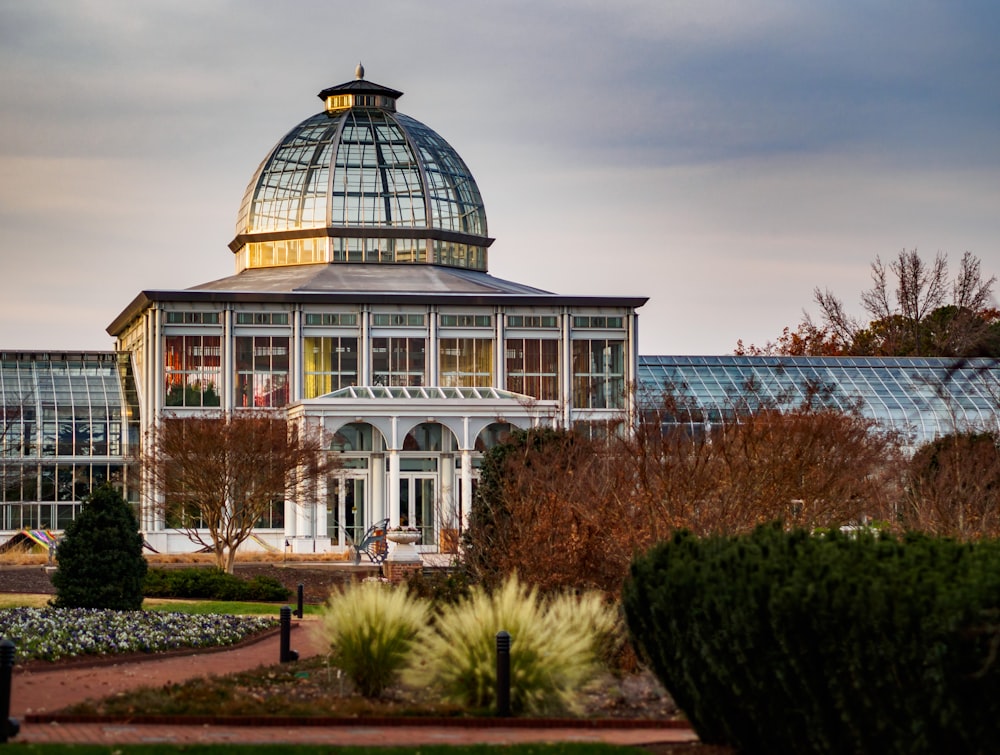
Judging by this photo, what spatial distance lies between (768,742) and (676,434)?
13.3m

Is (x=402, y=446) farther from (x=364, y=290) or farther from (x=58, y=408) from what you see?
(x=58, y=408)

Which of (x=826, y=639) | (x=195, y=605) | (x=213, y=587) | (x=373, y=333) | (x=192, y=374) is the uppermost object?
(x=373, y=333)

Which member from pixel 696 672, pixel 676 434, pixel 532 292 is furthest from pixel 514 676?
pixel 532 292

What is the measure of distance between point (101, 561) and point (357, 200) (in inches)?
1340

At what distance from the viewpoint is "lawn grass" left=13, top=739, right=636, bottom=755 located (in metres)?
13.0

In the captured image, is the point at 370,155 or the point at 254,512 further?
the point at 370,155

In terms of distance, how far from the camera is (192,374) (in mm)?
52688

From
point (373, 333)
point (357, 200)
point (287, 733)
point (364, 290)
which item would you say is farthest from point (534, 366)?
point (287, 733)

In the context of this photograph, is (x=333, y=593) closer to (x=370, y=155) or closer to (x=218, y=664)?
(x=218, y=664)

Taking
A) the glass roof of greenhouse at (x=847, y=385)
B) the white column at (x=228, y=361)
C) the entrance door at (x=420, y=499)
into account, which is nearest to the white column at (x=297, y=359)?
the white column at (x=228, y=361)

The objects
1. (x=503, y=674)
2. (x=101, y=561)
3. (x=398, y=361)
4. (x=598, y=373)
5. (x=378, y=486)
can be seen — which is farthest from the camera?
(x=598, y=373)

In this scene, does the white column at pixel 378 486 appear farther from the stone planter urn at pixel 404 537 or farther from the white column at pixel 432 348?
the stone planter urn at pixel 404 537

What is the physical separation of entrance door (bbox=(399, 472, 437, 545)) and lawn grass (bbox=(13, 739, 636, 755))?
37.0 meters

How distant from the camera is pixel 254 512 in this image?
38094 millimetres
